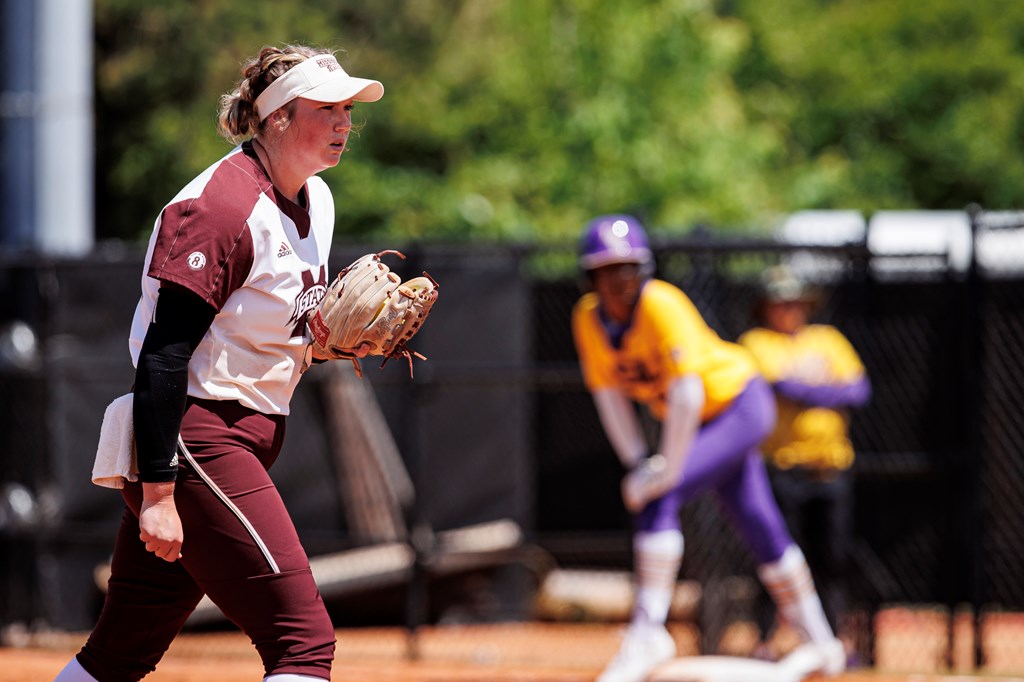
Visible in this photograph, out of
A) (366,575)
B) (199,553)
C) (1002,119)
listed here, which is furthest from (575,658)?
(1002,119)

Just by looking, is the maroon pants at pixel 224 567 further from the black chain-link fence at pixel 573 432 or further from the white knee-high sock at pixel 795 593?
the black chain-link fence at pixel 573 432

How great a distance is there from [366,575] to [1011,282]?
544 centimetres

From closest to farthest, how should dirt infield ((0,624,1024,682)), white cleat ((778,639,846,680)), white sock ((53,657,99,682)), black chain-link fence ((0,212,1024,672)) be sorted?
white sock ((53,657,99,682)) < white cleat ((778,639,846,680)) < dirt infield ((0,624,1024,682)) < black chain-link fence ((0,212,1024,672))

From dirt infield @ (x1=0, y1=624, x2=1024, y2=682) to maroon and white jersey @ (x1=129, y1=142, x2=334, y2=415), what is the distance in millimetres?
4245

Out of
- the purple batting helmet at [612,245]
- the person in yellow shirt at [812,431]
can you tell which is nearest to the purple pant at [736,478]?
the purple batting helmet at [612,245]

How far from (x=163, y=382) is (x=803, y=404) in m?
6.16

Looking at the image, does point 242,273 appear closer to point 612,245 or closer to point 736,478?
point 612,245

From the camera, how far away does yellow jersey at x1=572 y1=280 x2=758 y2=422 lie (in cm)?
680

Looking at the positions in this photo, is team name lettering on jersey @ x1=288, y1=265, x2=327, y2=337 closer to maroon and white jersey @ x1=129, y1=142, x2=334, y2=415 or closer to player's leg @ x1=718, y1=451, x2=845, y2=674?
maroon and white jersey @ x1=129, y1=142, x2=334, y2=415

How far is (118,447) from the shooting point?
3.67 m

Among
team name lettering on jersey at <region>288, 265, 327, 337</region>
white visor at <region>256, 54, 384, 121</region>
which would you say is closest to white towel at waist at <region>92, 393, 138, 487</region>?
team name lettering on jersey at <region>288, 265, 327, 337</region>

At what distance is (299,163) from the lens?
12.7 feet

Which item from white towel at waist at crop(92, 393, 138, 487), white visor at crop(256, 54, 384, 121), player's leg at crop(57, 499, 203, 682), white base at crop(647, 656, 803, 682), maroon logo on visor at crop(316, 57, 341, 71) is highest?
maroon logo on visor at crop(316, 57, 341, 71)

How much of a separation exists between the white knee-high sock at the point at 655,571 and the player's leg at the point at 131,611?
3.27 meters
